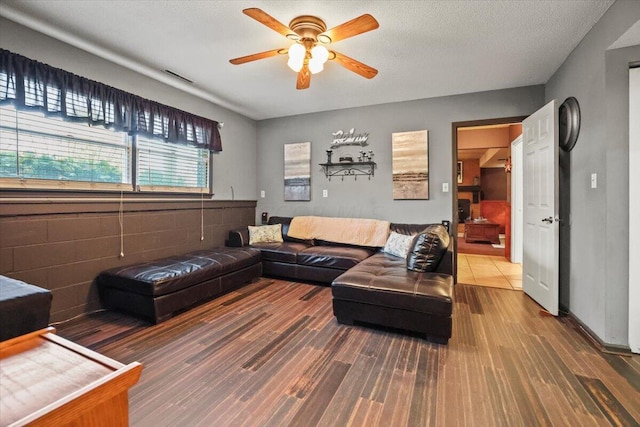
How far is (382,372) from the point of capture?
190 centimetres

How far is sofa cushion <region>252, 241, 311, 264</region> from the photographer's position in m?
3.90

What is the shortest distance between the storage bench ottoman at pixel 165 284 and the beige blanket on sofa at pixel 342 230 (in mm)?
1422

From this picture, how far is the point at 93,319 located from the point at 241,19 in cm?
293

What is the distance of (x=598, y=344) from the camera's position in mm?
2225

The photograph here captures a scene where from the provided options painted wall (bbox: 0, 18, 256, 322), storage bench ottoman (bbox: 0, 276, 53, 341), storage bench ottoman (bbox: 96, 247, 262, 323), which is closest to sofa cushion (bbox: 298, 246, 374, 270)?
storage bench ottoman (bbox: 96, 247, 262, 323)

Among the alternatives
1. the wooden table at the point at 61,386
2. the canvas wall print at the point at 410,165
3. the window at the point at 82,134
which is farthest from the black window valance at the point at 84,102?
the canvas wall print at the point at 410,165

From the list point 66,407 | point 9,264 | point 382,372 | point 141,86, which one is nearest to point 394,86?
point 141,86

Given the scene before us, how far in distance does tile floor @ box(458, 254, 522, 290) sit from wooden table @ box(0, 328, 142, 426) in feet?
13.5

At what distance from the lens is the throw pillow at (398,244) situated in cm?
358

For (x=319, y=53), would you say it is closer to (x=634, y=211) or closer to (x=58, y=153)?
(x=58, y=153)

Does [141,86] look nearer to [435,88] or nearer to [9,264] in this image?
[9,264]

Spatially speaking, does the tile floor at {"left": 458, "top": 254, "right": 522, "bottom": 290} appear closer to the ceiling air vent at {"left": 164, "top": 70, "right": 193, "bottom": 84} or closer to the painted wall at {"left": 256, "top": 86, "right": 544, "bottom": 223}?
the painted wall at {"left": 256, "top": 86, "right": 544, "bottom": 223}

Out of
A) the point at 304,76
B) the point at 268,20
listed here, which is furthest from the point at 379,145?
the point at 268,20

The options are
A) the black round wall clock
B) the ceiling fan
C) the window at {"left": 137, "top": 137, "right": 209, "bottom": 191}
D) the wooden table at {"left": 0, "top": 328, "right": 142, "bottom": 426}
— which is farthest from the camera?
the window at {"left": 137, "top": 137, "right": 209, "bottom": 191}
